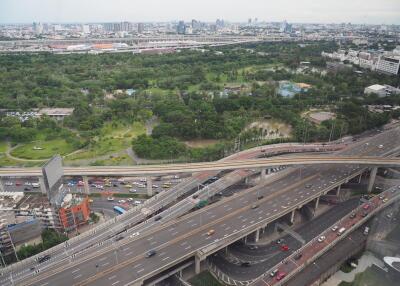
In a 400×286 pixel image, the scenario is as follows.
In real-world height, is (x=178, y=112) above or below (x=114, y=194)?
above

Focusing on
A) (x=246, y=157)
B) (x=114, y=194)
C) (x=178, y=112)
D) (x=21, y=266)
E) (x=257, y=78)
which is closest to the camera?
(x=21, y=266)

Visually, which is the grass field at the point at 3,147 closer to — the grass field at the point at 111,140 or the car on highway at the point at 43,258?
the grass field at the point at 111,140

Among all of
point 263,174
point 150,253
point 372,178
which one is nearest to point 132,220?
point 150,253

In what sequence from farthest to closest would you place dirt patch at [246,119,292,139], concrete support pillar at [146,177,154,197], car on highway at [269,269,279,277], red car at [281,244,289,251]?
dirt patch at [246,119,292,139] < concrete support pillar at [146,177,154,197] < red car at [281,244,289,251] < car on highway at [269,269,279,277]

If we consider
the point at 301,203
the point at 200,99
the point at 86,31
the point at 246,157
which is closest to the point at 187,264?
the point at 301,203

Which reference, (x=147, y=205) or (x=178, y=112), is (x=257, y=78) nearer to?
(x=178, y=112)

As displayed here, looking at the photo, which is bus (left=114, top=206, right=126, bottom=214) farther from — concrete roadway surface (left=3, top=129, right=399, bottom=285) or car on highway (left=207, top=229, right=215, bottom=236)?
car on highway (left=207, top=229, right=215, bottom=236)

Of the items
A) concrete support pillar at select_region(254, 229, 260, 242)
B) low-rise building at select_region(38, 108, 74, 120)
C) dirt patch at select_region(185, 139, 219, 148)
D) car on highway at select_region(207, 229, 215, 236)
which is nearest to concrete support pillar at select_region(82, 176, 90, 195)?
car on highway at select_region(207, 229, 215, 236)
